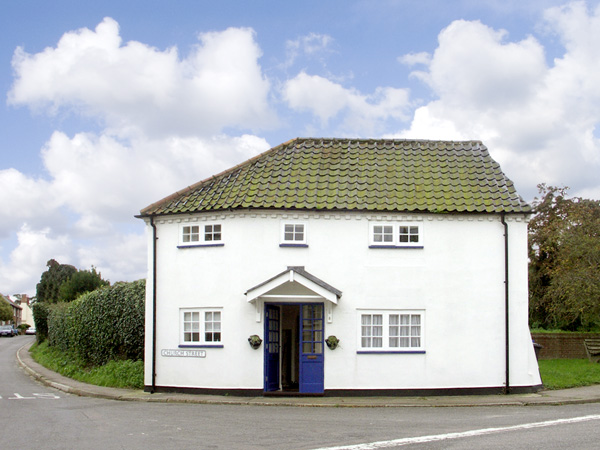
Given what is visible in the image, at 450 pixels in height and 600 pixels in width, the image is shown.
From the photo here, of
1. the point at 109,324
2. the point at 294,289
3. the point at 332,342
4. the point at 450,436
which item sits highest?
the point at 294,289

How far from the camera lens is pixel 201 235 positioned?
779 inches

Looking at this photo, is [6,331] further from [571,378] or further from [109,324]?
[571,378]

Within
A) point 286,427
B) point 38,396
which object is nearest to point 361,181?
point 286,427

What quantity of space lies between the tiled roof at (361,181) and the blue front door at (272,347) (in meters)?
3.03

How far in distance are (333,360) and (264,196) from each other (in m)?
4.76

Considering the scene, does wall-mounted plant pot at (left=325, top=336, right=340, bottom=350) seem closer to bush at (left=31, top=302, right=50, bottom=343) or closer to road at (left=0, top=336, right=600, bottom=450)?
road at (left=0, top=336, right=600, bottom=450)

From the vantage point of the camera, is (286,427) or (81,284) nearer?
(286,427)

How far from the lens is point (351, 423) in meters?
14.0

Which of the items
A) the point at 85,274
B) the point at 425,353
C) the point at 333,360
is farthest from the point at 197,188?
the point at 85,274

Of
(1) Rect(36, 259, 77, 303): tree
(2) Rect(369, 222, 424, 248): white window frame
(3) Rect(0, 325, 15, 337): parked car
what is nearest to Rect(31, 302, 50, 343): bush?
(1) Rect(36, 259, 77, 303): tree

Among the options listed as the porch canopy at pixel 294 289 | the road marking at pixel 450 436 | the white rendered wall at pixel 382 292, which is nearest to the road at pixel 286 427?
the road marking at pixel 450 436

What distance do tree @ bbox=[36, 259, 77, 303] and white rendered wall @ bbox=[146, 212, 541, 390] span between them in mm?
59664

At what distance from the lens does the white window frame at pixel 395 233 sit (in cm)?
1939

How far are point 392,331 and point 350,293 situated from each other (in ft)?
5.00
